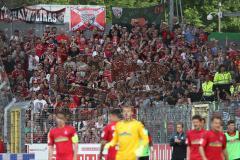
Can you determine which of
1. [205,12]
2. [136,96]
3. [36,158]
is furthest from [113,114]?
[205,12]

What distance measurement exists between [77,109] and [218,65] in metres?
9.39

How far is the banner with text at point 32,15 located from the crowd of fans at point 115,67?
0.88 metres

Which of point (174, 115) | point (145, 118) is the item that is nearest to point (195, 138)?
point (174, 115)

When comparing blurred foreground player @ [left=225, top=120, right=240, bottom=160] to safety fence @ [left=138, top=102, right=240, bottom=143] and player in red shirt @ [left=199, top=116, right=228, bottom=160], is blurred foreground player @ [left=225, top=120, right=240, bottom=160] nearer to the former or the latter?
player in red shirt @ [left=199, top=116, right=228, bottom=160]

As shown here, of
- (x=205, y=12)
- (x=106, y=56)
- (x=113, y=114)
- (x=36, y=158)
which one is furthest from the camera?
(x=205, y=12)

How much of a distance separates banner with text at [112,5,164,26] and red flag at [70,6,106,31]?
37.5 inches

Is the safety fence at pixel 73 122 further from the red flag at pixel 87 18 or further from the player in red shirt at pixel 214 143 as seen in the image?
the player in red shirt at pixel 214 143

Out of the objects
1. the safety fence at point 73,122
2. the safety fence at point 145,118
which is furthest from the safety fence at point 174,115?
the safety fence at point 73,122

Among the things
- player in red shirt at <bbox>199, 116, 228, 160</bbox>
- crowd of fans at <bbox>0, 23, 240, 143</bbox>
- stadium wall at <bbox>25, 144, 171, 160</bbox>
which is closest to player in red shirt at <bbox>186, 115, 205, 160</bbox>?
player in red shirt at <bbox>199, 116, 228, 160</bbox>

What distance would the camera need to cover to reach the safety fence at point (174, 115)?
2800 centimetres

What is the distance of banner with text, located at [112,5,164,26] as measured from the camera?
1608 inches

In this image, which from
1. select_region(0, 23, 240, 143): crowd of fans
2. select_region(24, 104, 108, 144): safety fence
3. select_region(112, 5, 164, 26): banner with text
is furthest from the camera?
select_region(112, 5, 164, 26): banner with text

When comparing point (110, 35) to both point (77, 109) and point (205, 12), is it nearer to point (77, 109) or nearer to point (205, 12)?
point (77, 109)

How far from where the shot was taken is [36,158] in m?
28.6
